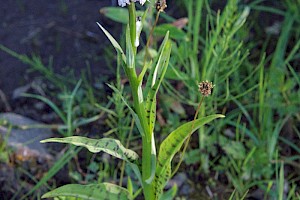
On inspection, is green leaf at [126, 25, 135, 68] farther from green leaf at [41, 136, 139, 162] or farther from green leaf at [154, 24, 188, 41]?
green leaf at [154, 24, 188, 41]

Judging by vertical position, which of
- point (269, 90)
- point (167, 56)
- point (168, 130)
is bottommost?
point (168, 130)

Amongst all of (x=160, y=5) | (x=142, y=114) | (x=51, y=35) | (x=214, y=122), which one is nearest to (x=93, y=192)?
(x=142, y=114)

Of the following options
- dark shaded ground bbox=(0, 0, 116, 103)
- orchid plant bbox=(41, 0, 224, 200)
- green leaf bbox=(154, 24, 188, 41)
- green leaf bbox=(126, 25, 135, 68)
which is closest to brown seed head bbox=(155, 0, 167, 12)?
orchid plant bbox=(41, 0, 224, 200)

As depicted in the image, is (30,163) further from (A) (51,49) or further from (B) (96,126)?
(A) (51,49)

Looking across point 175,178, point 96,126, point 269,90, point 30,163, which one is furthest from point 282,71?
point 30,163

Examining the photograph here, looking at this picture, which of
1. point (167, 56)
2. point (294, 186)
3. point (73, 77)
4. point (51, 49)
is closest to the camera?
point (167, 56)

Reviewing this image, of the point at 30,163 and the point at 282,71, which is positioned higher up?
the point at 282,71
